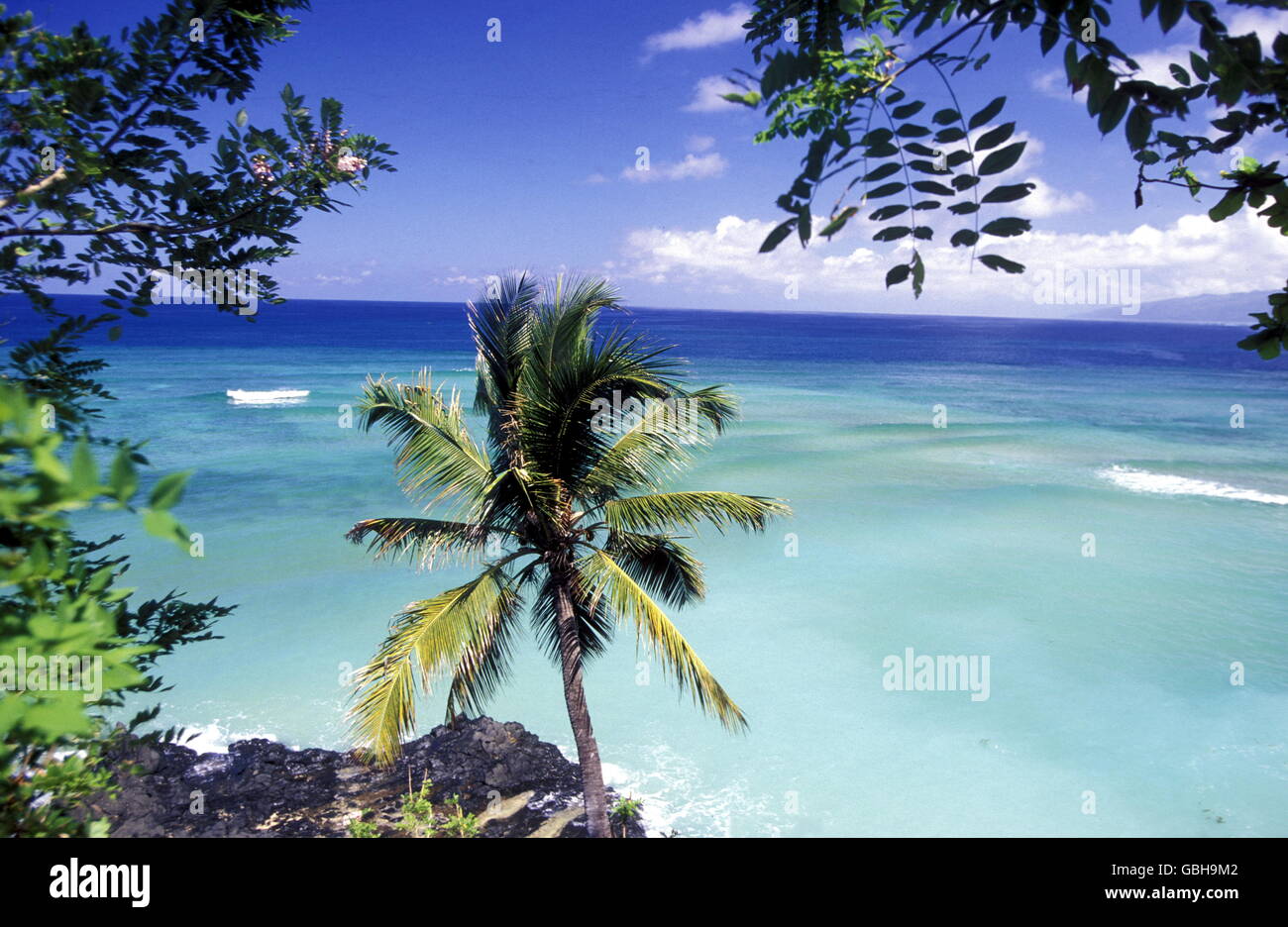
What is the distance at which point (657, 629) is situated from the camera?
6.12 metres

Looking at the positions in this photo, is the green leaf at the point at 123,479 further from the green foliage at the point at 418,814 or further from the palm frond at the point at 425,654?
the green foliage at the point at 418,814

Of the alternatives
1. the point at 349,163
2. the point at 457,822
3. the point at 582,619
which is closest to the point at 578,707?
the point at 582,619

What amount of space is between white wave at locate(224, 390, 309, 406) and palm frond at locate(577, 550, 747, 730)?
38427mm

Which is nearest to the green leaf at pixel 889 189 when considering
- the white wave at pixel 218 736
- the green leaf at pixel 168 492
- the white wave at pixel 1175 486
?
the green leaf at pixel 168 492

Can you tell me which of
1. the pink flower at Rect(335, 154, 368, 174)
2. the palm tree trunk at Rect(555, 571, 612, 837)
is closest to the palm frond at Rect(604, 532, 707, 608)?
the palm tree trunk at Rect(555, 571, 612, 837)

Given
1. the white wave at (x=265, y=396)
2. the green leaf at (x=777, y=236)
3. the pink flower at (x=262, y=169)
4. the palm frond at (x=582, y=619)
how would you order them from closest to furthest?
the green leaf at (x=777, y=236), the pink flower at (x=262, y=169), the palm frond at (x=582, y=619), the white wave at (x=265, y=396)

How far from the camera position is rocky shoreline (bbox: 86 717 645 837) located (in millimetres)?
8367

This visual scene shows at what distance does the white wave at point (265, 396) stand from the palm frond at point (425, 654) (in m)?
37.7

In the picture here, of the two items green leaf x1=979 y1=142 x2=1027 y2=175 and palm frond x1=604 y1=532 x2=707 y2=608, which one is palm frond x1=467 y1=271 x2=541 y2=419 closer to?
palm frond x1=604 y1=532 x2=707 y2=608

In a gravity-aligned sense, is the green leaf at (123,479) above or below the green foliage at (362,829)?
above

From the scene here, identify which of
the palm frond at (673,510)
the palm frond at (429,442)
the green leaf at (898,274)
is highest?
the green leaf at (898,274)

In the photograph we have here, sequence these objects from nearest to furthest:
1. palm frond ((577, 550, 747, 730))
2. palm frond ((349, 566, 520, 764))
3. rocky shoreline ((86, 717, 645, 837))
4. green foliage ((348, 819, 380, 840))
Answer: palm frond ((349, 566, 520, 764)) → palm frond ((577, 550, 747, 730)) → green foliage ((348, 819, 380, 840)) → rocky shoreline ((86, 717, 645, 837))

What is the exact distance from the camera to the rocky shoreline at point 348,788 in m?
8.37
